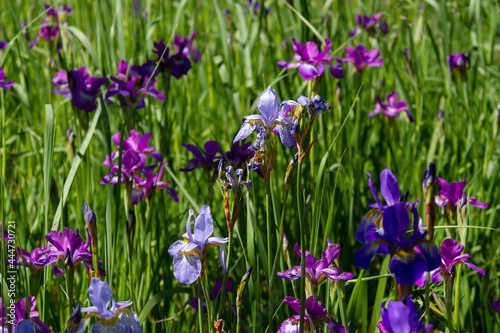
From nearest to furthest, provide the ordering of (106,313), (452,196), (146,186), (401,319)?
(401,319) → (106,313) → (452,196) → (146,186)

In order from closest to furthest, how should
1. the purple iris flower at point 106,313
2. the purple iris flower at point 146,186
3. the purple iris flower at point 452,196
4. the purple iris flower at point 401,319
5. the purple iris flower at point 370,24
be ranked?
the purple iris flower at point 401,319 < the purple iris flower at point 106,313 < the purple iris flower at point 452,196 < the purple iris flower at point 146,186 < the purple iris flower at point 370,24

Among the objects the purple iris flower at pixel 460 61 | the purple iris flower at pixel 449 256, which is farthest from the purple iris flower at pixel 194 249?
the purple iris flower at pixel 460 61

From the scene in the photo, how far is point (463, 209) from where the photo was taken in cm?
143

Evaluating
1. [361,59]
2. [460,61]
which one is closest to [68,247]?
[361,59]

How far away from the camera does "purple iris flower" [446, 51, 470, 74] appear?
2.44 m

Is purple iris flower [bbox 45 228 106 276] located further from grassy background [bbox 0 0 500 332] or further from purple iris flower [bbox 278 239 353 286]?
purple iris flower [bbox 278 239 353 286]

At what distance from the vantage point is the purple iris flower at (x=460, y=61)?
2.44 metres

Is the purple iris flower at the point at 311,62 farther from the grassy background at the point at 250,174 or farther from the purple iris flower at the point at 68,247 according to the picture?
the purple iris flower at the point at 68,247

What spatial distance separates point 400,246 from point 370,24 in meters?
2.38

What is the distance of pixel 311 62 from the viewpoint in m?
1.94

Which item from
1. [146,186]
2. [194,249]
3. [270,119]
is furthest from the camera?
[146,186]

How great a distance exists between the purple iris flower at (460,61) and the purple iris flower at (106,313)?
6.86 feet

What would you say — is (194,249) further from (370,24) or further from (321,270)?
(370,24)

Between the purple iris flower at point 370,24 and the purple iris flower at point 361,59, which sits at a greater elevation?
the purple iris flower at point 370,24
